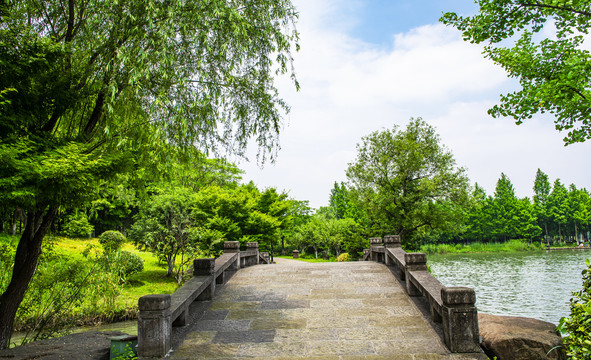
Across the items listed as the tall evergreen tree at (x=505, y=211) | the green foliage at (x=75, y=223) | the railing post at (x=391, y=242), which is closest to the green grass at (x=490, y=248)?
the tall evergreen tree at (x=505, y=211)

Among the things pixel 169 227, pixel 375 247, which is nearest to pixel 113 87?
pixel 375 247

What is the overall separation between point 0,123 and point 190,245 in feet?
43.5

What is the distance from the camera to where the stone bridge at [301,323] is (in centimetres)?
461

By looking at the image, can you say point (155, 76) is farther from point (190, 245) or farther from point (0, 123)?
point (190, 245)

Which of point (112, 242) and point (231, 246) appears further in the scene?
point (112, 242)

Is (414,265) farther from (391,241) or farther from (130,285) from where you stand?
(130,285)

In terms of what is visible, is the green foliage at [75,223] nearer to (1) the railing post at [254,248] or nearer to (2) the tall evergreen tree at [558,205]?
(1) the railing post at [254,248]

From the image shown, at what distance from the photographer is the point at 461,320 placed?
4.50 metres

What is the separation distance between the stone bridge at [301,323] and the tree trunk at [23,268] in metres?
3.00

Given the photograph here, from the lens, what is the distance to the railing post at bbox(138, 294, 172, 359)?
455 cm

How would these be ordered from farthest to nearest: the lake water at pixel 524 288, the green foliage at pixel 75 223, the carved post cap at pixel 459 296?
the lake water at pixel 524 288 < the green foliage at pixel 75 223 < the carved post cap at pixel 459 296

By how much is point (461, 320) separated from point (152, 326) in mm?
4053

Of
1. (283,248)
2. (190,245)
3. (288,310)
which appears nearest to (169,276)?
(190,245)

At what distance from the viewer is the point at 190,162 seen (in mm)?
7172
